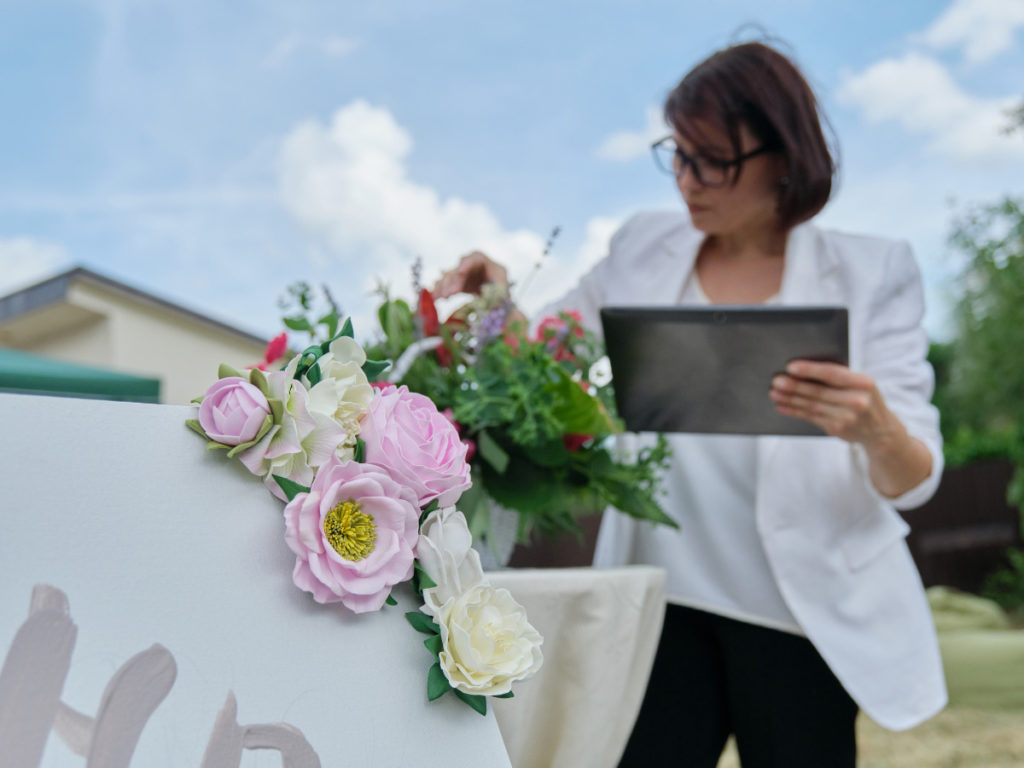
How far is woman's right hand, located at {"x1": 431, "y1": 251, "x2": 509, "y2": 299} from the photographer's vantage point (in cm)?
133

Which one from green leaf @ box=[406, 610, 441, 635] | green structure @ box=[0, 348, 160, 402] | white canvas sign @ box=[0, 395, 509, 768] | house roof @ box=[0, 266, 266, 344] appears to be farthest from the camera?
house roof @ box=[0, 266, 266, 344]

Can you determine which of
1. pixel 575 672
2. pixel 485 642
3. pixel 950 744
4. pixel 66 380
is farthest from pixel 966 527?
pixel 485 642

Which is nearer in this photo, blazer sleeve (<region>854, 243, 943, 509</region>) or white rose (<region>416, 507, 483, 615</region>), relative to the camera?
white rose (<region>416, 507, 483, 615</region>)

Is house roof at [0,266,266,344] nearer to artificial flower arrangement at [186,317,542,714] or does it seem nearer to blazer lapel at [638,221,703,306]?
blazer lapel at [638,221,703,306]

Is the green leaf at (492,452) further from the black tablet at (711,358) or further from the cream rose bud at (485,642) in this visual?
the cream rose bud at (485,642)

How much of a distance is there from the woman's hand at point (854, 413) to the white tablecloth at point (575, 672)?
0.32 metres

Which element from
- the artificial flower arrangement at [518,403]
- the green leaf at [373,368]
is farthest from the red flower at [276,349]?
the green leaf at [373,368]

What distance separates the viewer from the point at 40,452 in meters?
0.53

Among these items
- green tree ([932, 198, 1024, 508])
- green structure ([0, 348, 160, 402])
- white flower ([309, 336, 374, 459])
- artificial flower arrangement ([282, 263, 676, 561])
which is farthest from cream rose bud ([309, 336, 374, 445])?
green tree ([932, 198, 1024, 508])

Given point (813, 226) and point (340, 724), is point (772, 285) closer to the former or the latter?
point (813, 226)

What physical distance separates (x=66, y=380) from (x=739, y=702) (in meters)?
2.95

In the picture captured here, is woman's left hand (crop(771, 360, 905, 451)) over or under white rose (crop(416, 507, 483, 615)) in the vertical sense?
over

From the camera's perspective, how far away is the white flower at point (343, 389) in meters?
0.61

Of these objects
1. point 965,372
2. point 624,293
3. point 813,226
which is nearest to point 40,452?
point 624,293
